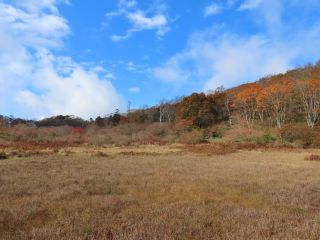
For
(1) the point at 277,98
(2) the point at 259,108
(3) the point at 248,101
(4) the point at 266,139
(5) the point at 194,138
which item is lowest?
(4) the point at 266,139

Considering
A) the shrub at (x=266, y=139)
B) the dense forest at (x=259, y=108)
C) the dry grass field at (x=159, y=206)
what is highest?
the dense forest at (x=259, y=108)

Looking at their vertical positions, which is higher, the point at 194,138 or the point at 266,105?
the point at 266,105

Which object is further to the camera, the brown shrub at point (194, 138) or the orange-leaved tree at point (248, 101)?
the orange-leaved tree at point (248, 101)

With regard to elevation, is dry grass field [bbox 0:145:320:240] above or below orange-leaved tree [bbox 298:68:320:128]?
below

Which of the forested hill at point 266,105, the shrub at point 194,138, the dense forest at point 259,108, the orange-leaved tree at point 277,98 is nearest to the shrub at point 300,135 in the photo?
the dense forest at point 259,108

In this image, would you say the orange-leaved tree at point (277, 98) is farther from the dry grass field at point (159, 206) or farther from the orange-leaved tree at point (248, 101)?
the dry grass field at point (159, 206)

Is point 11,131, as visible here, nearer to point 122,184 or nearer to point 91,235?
point 122,184

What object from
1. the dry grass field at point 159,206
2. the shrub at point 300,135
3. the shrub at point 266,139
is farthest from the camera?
the shrub at point 266,139

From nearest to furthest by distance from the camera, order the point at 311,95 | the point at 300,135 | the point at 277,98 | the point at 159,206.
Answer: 1. the point at 159,206
2. the point at 300,135
3. the point at 311,95
4. the point at 277,98

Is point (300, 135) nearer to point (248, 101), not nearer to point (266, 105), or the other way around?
point (266, 105)

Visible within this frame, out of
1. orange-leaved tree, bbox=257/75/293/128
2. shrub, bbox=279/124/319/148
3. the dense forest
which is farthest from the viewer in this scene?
orange-leaved tree, bbox=257/75/293/128

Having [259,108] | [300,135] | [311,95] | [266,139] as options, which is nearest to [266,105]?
[259,108]

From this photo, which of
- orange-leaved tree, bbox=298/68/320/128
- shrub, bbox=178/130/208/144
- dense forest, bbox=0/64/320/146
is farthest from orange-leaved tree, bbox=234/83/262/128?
shrub, bbox=178/130/208/144

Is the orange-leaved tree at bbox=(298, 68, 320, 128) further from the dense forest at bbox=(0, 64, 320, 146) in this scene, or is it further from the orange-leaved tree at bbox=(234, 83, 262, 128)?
the orange-leaved tree at bbox=(234, 83, 262, 128)
